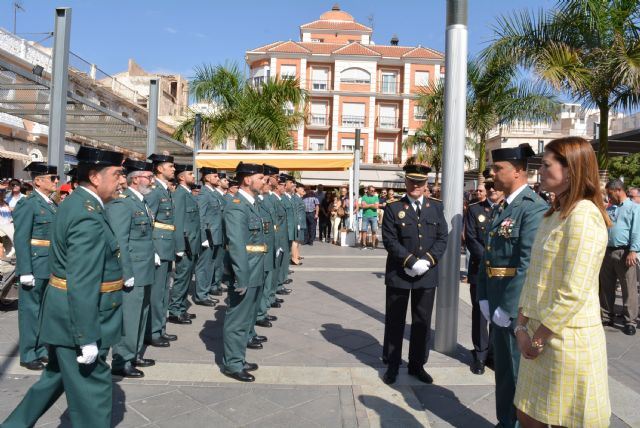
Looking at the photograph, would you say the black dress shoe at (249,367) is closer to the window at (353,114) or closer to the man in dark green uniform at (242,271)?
the man in dark green uniform at (242,271)

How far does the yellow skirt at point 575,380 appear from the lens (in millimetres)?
2355

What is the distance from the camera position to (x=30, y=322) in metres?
5.26

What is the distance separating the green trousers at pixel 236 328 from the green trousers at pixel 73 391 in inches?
66.4

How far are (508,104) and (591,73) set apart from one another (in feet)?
17.7

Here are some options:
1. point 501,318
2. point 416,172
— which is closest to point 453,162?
point 416,172

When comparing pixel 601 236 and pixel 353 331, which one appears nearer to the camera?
pixel 601 236

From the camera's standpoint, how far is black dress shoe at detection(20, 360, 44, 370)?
5002 millimetres

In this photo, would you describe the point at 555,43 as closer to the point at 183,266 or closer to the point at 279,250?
the point at 279,250

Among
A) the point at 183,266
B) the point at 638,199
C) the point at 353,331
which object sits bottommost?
the point at 353,331

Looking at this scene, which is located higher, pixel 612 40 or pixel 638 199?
pixel 612 40

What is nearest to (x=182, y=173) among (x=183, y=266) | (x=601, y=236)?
(x=183, y=266)

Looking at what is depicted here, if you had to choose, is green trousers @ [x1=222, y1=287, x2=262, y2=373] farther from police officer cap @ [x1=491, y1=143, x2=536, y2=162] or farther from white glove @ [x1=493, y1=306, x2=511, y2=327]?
police officer cap @ [x1=491, y1=143, x2=536, y2=162]

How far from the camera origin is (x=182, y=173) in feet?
25.8

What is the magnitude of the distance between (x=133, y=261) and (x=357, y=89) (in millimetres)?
44822
